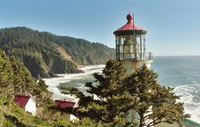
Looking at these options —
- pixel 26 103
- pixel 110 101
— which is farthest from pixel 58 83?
pixel 110 101

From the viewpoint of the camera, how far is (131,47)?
1028 centimetres

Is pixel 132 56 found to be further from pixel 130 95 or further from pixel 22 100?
pixel 22 100

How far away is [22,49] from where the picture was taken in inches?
5497

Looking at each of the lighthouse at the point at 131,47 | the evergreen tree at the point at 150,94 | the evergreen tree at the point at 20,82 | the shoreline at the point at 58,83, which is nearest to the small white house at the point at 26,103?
the evergreen tree at the point at 20,82

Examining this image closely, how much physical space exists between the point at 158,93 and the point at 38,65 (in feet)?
378

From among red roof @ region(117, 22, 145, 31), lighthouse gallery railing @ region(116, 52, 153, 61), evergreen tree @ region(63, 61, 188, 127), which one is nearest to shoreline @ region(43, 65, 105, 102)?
lighthouse gallery railing @ region(116, 52, 153, 61)

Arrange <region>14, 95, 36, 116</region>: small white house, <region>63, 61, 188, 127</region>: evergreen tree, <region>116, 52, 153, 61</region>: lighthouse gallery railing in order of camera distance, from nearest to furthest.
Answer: <region>63, 61, 188, 127</region>: evergreen tree
<region>116, 52, 153, 61</region>: lighthouse gallery railing
<region>14, 95, 36, 116</region>: small white house

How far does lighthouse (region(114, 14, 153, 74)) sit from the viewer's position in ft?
33.1

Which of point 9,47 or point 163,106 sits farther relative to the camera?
point 9,47

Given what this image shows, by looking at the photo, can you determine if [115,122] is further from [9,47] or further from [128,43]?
[9,47]

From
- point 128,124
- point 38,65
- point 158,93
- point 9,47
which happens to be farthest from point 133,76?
point 9,47

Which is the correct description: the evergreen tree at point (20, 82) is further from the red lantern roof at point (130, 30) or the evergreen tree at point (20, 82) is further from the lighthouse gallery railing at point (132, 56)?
the red lantern roof at point (130, 30)

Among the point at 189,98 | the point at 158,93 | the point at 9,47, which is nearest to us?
the point at 158,93

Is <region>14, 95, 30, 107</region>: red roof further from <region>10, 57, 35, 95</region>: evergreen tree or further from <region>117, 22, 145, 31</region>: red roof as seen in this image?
<region>117, 22, 145, 31</region>: red roof
